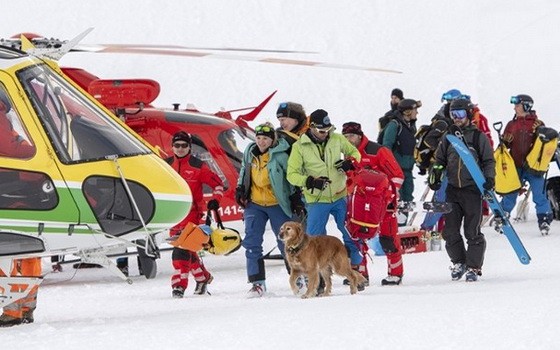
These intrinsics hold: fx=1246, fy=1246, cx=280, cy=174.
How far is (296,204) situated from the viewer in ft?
36.1

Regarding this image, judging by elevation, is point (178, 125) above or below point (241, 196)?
above

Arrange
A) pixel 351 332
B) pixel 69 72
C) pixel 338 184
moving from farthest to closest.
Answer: pixel 69 72 → pixel 338 184 → pixel 351 332

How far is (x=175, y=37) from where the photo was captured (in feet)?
106

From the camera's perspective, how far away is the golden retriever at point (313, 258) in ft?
33.3

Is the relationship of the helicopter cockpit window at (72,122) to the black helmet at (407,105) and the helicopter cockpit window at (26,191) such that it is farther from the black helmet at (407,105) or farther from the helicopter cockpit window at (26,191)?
the black helmet at (407,105)

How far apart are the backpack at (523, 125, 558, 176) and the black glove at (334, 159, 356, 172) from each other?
17.6ft

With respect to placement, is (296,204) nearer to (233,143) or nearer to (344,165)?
(344,165)

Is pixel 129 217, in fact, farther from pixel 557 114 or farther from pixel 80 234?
pixel 557 114

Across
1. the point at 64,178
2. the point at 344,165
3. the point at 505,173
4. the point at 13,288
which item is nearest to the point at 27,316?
the point at 13,288

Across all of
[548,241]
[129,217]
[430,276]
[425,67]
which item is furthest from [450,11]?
[129,217]

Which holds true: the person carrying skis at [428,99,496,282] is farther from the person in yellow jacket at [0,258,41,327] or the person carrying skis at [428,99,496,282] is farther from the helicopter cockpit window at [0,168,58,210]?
the helicopter cockpit window at [0,168,58,210]

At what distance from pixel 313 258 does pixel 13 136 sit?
297 cm

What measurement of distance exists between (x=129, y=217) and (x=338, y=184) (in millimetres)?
2886

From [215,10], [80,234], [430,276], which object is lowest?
[430,276]
